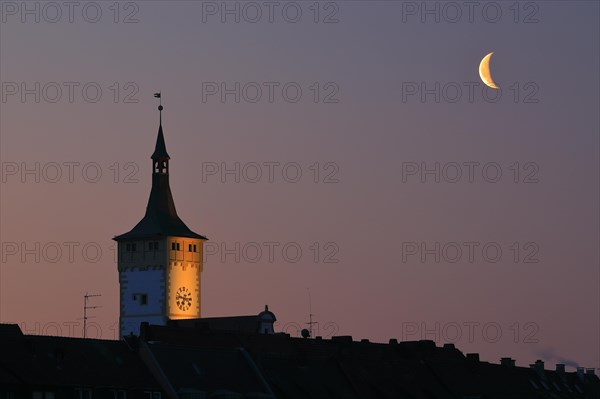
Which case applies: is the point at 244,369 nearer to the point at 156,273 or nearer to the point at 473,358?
the point at 473,358

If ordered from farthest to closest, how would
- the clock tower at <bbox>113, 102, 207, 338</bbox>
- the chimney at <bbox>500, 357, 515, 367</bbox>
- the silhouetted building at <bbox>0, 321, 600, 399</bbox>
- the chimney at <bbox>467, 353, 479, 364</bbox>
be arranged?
Result: 1. the clock tower at <bbox>113, 102, 207, 338</bbox>
2. the chimney at <bbox>500, 357, 515, 367</bbox>
3. the chimney at <bbox>467, 353, 479, 364</bbox>
4. the silhouetted building at <bbox>0, 321, 600, 399</bbox>

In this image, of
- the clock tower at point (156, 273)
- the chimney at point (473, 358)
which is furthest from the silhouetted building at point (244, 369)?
the clock tower at point (156, 273)

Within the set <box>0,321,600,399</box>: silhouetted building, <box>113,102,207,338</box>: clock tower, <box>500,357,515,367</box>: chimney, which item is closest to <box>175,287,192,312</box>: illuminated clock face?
<box>113,102,207,338</box>: clock tower

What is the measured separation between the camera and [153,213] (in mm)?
199625

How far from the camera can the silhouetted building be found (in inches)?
4710

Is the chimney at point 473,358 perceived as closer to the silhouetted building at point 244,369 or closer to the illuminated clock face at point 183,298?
the silhouetted building at point 244,369

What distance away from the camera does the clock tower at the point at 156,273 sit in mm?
196750

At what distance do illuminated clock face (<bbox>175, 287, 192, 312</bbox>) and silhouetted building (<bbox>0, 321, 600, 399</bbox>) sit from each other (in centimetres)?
1193

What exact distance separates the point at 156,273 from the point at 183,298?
12.0ft

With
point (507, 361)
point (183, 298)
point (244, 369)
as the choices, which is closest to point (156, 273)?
point (183, 298)

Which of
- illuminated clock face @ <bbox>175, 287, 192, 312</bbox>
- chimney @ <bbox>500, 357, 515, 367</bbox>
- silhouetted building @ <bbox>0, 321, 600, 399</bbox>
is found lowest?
silhouetted building @ <bbox>0, 321, 600, 399</bbox>

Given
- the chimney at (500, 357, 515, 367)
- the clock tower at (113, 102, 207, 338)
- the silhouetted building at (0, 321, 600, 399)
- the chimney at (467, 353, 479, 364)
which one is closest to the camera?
the silhouetted building at (0, 321, 600, 399)

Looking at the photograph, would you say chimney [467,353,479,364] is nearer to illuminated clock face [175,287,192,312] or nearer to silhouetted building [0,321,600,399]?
silhouetted building [0,321,600,399]

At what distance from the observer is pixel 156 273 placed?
197 metres
